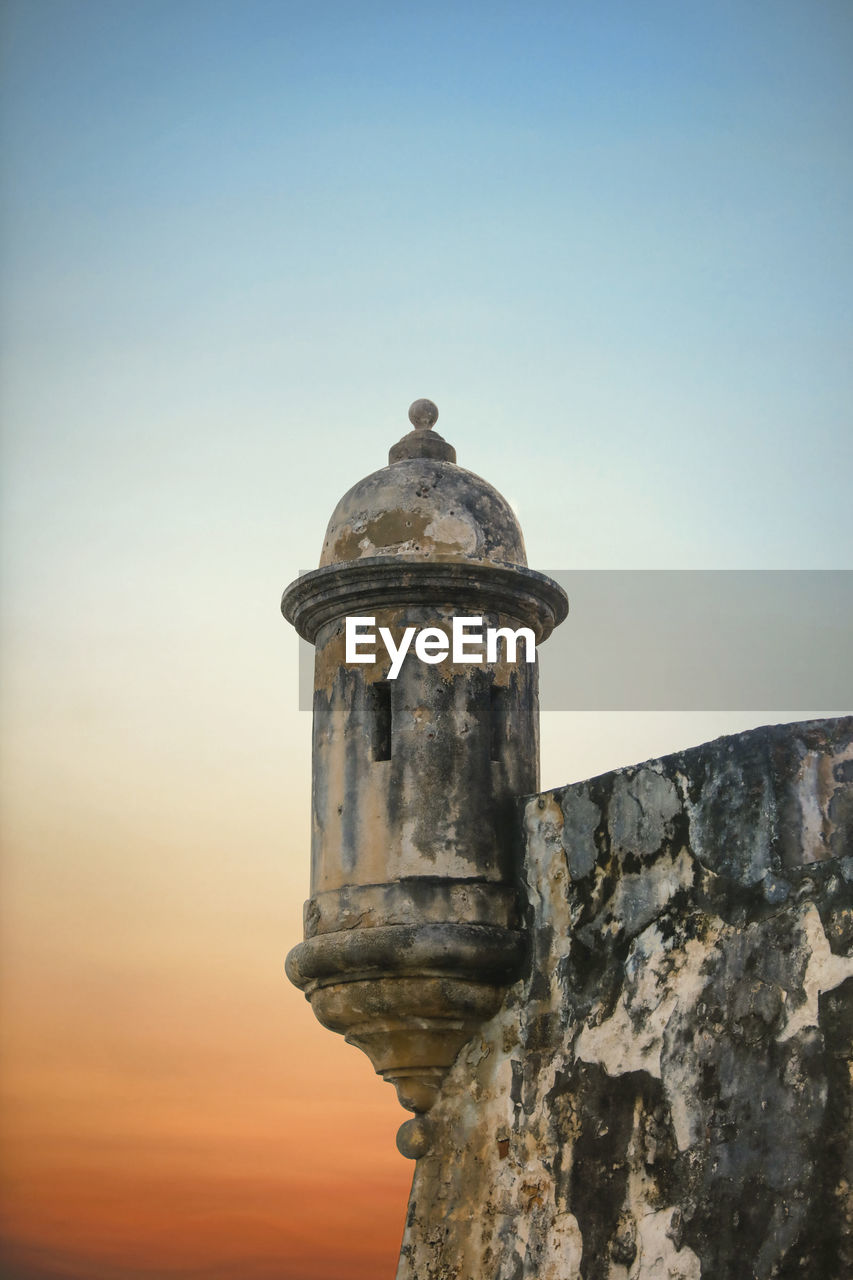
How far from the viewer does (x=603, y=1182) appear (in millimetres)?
5629

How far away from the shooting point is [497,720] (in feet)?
22.5

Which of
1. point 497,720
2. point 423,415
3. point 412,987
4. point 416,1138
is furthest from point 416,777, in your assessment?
point 423,415

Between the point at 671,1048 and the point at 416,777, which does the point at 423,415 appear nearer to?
the point at 416,777

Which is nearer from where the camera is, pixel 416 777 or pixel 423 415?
pixel 416 777

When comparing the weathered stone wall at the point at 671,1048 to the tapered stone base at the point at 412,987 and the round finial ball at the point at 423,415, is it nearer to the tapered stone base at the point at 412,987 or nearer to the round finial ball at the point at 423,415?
the tapered stone base at the point at 412,987

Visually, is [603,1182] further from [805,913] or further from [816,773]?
[816,773]

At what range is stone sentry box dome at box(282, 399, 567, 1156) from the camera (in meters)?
6.38

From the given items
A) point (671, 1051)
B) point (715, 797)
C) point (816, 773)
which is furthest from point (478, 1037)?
point (816, 773)

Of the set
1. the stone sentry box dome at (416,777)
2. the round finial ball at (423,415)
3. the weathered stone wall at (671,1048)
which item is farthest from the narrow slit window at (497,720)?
the round finial ball at (423,415)

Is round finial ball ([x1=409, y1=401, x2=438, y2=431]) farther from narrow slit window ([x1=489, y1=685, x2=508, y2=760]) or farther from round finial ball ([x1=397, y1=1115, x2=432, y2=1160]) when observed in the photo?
round finial ball ([x1=397, y1=1115, x2=432, y2=1160])

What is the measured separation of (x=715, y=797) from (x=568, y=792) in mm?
936

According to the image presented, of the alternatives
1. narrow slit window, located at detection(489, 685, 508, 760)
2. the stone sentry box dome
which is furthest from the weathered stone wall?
narrow slit window, located at detection(489, 685, 508, 760)

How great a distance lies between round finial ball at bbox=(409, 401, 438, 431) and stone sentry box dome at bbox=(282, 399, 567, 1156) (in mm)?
420

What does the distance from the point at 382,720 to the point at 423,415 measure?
1699mm
